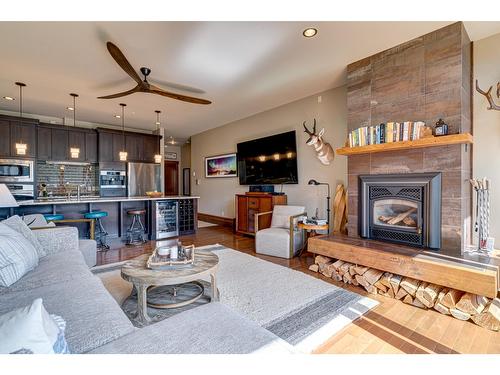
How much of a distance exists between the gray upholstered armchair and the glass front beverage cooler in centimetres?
214

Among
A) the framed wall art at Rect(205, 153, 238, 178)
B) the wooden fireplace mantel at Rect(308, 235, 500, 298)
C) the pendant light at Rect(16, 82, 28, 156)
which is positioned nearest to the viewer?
the wooden fireplace mantel at Rect(308, 235, 500, 298)

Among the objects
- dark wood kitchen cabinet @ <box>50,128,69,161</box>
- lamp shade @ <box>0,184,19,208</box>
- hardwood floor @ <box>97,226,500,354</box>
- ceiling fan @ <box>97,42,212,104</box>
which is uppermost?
ceiling fan @ <box>97,42,212,104</box>

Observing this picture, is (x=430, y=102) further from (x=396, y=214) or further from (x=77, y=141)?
(x=77, y=141)

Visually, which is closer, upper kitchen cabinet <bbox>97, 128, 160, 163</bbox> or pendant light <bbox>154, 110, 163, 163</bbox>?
pendant light <bbox>154, 110, 163, 163</bbox>

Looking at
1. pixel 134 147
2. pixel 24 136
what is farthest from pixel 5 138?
pixel 134 147

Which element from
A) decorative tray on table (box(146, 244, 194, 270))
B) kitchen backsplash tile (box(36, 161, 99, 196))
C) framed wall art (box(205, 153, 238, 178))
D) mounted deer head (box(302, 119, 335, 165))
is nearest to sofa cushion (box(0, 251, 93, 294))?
decorative tray on table (box(146, 244, 194, 270))

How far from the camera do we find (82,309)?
4.34 ft

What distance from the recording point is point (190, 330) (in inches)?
45.3

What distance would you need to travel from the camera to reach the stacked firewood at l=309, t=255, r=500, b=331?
1946 mm

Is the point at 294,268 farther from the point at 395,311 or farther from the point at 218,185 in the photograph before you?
the point at 218,185

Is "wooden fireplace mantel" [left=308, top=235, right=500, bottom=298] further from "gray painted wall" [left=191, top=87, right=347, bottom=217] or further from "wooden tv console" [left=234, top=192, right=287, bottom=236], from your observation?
"wooden tv console" [left=234, top=192, right=287, bottom=236]

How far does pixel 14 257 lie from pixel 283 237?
295cm

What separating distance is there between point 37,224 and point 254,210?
132 inches

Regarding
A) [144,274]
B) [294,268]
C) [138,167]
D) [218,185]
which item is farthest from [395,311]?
[138,167]
